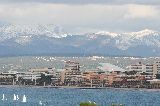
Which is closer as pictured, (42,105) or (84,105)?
(84,105)

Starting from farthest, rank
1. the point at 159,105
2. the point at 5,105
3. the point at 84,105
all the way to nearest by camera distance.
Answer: the point at 159,105 → the point at 5,105 → the point at 84,105

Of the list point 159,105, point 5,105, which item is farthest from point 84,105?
point 159,105

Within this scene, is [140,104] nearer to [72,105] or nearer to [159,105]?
[159,105]

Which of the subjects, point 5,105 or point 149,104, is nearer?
point 5,105

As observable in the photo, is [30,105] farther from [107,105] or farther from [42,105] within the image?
[107,105]

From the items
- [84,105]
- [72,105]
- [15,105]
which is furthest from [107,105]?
[84,105]

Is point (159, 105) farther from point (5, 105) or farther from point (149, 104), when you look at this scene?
point (5, 105)

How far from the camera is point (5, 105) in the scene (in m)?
117

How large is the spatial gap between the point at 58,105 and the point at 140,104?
1654 centimetres

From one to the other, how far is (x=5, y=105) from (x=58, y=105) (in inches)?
369

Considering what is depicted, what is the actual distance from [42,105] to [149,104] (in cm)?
1979

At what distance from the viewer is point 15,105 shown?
120 meters

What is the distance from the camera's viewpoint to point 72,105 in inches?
4820

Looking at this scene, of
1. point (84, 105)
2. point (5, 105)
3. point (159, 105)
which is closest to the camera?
point (84, 105)
